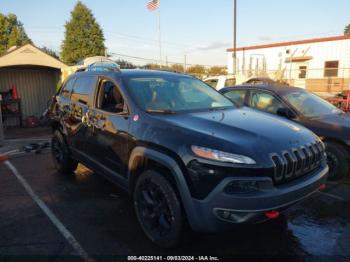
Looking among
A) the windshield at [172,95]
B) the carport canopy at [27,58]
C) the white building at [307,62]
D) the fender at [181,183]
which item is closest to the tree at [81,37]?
the white building at [307,62]

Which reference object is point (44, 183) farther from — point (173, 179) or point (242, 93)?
point (242, 93)

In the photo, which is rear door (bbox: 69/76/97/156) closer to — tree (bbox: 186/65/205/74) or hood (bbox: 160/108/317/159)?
hood (bbox: 160/108/317/159)

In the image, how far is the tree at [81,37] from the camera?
4425cm

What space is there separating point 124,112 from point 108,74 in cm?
86

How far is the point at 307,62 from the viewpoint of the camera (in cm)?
2472

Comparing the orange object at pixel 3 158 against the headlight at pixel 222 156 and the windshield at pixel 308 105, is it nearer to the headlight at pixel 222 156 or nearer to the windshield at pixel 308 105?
the headlight at pixel 222 156

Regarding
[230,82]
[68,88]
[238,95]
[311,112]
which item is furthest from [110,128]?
[230,82]

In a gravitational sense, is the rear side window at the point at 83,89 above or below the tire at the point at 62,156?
above

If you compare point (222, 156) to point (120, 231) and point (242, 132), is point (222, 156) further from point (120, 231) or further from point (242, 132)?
point (120, 231)

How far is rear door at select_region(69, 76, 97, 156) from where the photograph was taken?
4.75 metres

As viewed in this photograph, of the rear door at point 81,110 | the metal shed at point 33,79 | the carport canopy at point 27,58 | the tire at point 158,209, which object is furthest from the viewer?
the metal shed at point 33,79

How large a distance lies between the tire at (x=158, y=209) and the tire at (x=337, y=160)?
11.0 feet

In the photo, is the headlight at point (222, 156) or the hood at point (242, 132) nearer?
the headlight at point (222, 156)

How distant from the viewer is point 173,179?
3.18m
